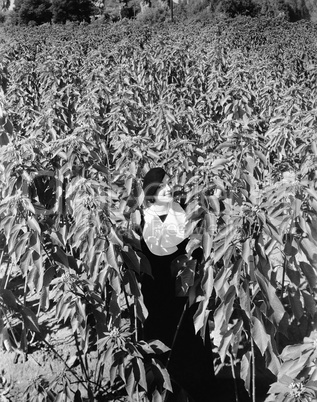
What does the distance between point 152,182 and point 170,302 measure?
1.67 ft

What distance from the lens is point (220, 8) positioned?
29.2m

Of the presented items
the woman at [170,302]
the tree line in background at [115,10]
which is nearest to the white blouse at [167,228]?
the woman at [170,302]

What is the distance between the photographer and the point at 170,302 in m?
1.85

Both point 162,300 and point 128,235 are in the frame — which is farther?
point 162,300

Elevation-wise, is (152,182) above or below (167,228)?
above

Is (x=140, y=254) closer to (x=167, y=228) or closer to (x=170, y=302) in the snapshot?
(x=167, y=228)

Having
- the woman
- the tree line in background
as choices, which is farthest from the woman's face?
the tree line in background

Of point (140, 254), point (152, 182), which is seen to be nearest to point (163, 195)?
point (152, 182)

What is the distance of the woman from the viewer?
63.9 inches

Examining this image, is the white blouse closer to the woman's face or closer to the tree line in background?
the woman's face

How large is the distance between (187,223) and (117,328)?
0.46 metres

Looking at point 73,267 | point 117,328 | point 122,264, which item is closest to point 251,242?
point 122,264

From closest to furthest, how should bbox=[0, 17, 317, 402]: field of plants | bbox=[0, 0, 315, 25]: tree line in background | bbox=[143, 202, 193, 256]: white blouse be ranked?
bbox=[0, 17, 317, 402]: field of plants < bbox=[143, 202, 193, 256]: white blouse < bbox=[0, 0, 315, 25]: tree line in background

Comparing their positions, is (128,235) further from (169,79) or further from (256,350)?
(169,79)
